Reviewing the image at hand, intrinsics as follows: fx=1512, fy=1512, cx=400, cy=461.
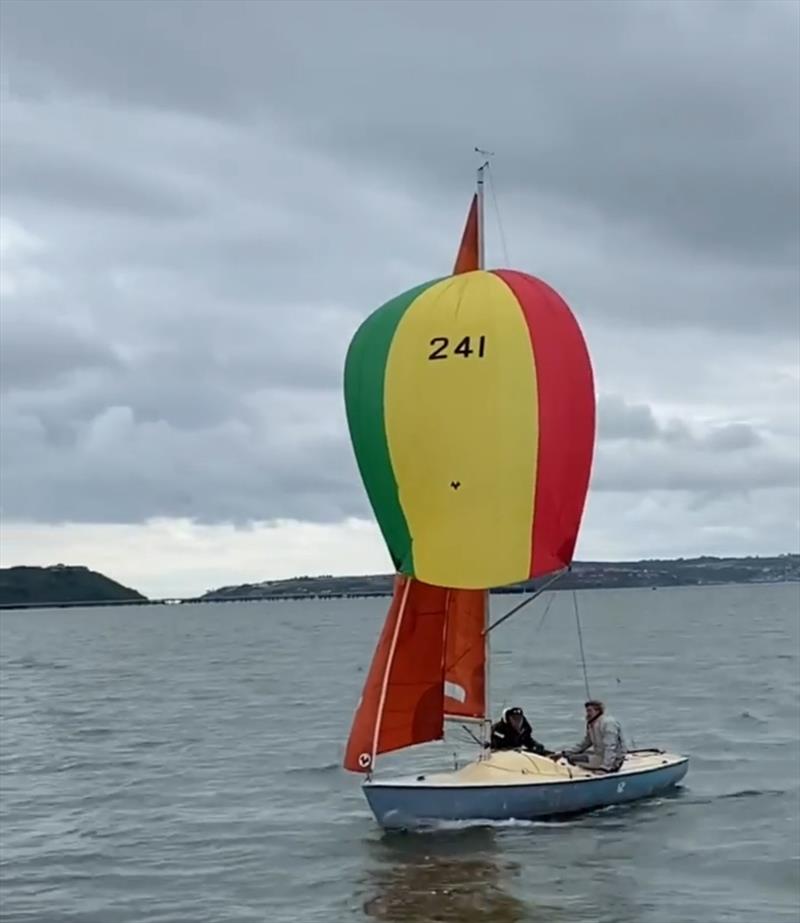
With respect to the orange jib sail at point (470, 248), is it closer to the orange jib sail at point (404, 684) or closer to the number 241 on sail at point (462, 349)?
the number 241 on sail at point (462, 349)

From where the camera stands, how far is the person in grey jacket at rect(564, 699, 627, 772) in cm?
2012

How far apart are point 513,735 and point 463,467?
172 inches

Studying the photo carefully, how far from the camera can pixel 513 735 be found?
20.0 meters

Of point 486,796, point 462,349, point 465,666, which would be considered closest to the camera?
point 462,349

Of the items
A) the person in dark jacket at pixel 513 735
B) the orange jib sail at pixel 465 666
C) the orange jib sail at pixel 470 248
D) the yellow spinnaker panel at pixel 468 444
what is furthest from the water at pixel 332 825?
the orange jib sail at pixel 470 248

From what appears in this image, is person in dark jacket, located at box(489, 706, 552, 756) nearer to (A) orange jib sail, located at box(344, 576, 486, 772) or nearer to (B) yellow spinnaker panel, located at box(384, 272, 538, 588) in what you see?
(A) orange jib sail, located at box(344, 576, 486, 772)

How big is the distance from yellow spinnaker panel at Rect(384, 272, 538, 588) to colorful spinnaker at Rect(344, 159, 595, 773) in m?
0.01

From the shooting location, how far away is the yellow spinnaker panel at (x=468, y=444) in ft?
57.8

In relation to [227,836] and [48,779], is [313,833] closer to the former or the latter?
[227,836]

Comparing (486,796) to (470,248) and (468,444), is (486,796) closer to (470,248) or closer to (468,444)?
(468,444)

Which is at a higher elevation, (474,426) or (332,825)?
(474,426)

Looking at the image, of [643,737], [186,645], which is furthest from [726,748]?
[186,645]

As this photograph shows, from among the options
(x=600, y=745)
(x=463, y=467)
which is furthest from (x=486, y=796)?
(x=463, y=467)

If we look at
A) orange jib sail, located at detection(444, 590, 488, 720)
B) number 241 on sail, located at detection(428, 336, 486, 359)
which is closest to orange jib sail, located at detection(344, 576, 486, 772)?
orange jib sail, located at detection(444, 590, 488, 720)
